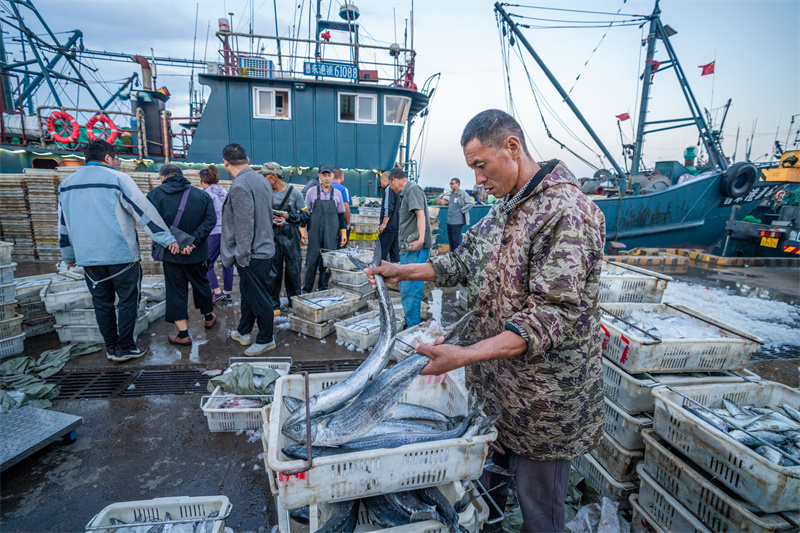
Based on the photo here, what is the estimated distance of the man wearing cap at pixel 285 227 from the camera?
563 centimetres

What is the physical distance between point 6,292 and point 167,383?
2.17m

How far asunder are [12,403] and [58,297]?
1.77 meters

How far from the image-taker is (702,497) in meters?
2.05

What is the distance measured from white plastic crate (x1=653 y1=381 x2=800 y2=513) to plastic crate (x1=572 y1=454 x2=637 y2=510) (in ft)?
1.74

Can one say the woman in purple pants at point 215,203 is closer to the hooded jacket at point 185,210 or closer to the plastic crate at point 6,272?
the hooded jacket at point 185,210

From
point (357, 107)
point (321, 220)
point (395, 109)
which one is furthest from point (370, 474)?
point (395, 109)

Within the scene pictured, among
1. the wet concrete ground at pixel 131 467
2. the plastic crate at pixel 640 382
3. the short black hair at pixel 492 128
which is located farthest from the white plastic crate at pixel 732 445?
the wet concrete ground at pixel 131 467

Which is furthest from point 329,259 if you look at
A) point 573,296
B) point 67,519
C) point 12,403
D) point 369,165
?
point 369,165

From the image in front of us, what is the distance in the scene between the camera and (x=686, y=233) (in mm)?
13555

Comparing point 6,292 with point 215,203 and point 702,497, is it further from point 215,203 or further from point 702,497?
point 702,497

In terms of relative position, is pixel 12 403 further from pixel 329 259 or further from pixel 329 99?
pixel 329 99

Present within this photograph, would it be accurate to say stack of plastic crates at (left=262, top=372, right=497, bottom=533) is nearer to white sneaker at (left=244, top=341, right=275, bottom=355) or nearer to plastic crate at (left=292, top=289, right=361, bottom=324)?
white sneaker at (left=244, top=341, right=275, bottom=355)

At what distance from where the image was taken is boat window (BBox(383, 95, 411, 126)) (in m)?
12.9

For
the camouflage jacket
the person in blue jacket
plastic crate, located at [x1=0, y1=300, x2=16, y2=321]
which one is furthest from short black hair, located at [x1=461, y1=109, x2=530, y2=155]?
plastic crate, located at [x1=0, y1=300, x2=16, y2=321]
